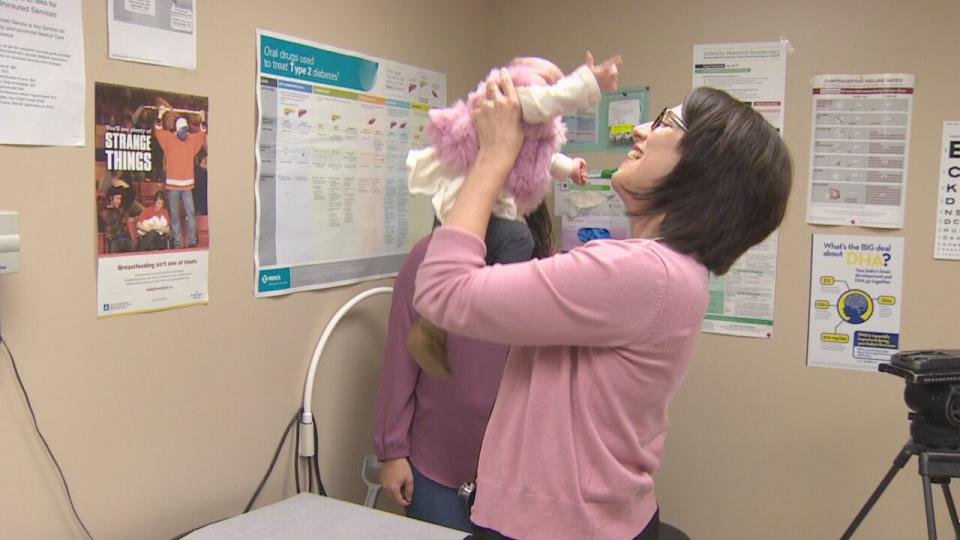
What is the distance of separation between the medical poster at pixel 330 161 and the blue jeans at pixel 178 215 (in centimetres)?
18

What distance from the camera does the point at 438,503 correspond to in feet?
5.90

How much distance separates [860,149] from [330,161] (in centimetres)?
151

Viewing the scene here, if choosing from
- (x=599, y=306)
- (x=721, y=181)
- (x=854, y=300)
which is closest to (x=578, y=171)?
(x=721, y=181)

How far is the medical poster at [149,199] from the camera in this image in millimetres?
1390

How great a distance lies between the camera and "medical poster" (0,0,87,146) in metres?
1.23

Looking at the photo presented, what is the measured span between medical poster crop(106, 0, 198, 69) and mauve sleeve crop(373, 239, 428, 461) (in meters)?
0.66

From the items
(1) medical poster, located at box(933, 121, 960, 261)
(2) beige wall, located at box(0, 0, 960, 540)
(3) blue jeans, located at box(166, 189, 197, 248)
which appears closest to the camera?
(2) beige wall, located at box(0, 0, 960, 540)

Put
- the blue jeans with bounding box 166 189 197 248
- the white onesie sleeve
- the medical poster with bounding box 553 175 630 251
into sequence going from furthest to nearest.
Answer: the medical poster with bounding box 553 175 630 251
the blue jeans with bounding box 166 189 197 248
the white onesie sleeve

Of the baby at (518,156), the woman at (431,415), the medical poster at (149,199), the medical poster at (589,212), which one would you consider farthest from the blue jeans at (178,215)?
the medical poster at (589,212)

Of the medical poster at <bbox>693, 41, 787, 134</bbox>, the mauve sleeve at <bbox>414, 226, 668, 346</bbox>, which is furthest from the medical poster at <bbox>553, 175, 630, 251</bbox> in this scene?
the mauve sleeve at <bbox>414, 226, 668, 346</bbox>

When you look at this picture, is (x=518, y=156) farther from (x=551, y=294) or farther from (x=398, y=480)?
(x=398, y=480)

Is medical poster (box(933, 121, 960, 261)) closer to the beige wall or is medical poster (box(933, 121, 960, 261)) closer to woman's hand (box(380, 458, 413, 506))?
the beige wall

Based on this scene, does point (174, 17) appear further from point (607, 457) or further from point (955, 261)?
point (955, 261)

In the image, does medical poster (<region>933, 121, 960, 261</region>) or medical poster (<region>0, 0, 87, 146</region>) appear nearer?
medical poster (<region>0, 0, 87, 146</region>)
